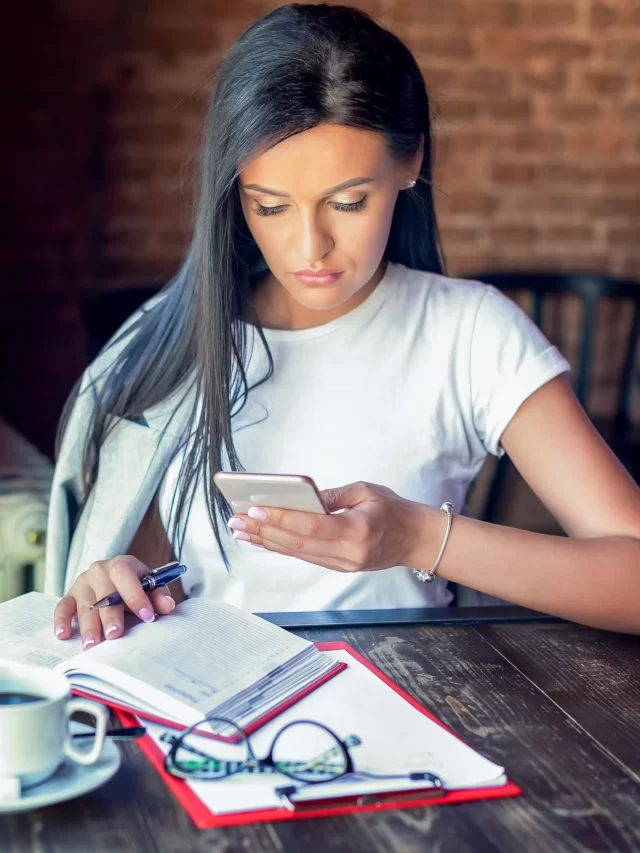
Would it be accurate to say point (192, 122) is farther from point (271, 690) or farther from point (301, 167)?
point (271, 690)

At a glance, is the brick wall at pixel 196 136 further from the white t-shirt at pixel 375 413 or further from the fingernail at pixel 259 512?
the fingernail at pixel 259 512

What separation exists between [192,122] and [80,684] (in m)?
2.13

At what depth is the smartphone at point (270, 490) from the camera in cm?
100

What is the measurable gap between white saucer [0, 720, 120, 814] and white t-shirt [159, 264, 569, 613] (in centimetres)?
61

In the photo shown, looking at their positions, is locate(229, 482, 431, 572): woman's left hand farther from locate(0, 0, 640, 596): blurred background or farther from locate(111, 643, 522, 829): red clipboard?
locate(0, 0, 640, 596): blurred background

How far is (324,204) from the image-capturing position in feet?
4.34

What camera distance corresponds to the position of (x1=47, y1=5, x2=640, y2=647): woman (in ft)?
4.23

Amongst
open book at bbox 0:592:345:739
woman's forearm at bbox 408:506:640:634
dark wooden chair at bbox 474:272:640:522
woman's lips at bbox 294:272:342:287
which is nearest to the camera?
open book at bbox 0:592:345:739

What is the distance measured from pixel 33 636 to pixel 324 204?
0.61 meters

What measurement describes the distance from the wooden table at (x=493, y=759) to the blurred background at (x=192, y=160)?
4.81ft

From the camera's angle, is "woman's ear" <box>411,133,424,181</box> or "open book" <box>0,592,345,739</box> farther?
"woman's ear" <box>411,133,424,181</box>

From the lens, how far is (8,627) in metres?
1.12

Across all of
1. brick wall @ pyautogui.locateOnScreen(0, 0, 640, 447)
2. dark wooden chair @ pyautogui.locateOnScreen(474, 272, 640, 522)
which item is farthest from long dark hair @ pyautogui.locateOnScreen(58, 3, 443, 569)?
dark wooden chair @ pyautogui.locateOnScreen(474, 272, 640, 522)

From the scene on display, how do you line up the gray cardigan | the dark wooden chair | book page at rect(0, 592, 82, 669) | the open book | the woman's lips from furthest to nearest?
the dark wooden chair → the gray cardigan → the woman's lips → book page at rect(0, 592, 82, 669) → the open book
